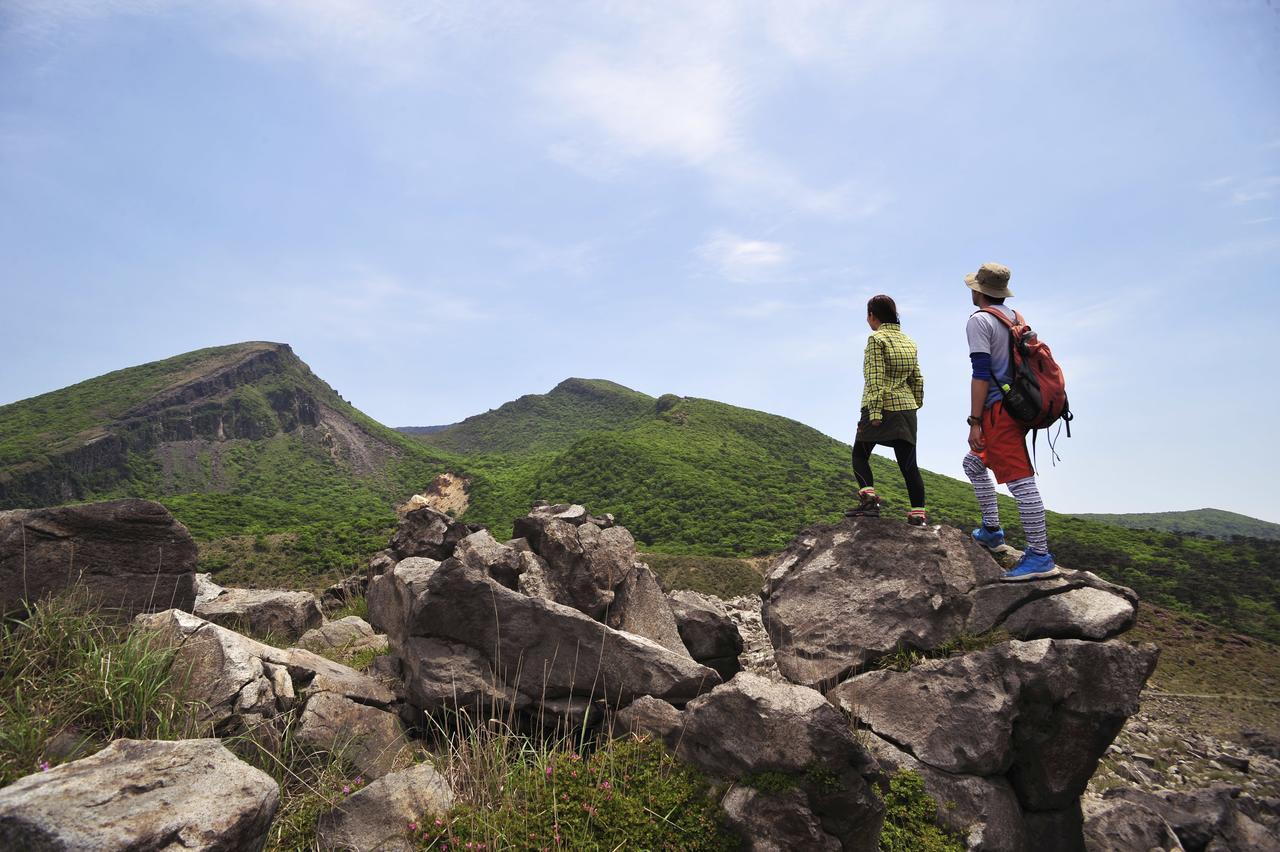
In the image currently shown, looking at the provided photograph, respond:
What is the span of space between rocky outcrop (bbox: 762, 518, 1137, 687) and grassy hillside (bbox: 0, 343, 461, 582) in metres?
34.2

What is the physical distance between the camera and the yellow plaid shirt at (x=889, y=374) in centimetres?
757

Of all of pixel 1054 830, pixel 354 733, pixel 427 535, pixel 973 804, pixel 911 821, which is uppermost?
pixel 427 535

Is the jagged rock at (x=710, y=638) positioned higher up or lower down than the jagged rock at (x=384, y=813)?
higher up

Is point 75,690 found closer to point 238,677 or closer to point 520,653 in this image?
point 238,677

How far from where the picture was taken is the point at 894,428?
24.7ft

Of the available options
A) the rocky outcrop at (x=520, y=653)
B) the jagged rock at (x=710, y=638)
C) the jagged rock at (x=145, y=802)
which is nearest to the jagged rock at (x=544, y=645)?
the rocky outcrop at (x=520, y=653)

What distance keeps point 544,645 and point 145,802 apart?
4091mm

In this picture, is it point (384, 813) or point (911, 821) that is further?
point (911, 821)

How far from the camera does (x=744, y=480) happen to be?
170ft

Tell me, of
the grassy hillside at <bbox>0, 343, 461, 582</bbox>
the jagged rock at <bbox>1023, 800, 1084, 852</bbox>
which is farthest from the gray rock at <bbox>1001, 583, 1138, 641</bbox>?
the grassy hillside at <bbox>0, 343, 461, 582</bbox>

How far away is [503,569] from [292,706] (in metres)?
3.03

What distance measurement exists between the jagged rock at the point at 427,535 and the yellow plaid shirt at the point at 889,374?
7.68 metres

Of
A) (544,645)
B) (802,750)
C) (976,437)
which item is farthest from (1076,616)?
(544,645)

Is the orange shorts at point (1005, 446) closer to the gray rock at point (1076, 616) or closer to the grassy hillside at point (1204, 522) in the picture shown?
the gray rock at point (1076, 616)
